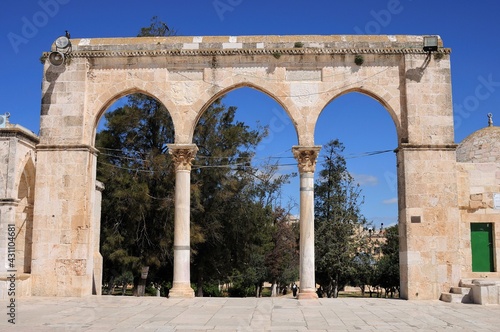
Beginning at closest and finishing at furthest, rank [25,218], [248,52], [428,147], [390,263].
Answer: [428,147] < [248,52] < [25,218] < [390,263]

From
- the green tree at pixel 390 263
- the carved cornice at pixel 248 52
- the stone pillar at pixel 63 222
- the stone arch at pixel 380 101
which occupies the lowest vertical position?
the green tree at pixel 390 263

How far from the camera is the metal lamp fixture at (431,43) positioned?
15.9 metres

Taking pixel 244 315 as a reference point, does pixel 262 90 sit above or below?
above

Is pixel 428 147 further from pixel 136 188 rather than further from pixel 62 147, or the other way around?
pixel 136 188

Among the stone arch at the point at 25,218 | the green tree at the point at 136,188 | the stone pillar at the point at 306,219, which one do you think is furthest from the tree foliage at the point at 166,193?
the stone pillar at the point at 306,219

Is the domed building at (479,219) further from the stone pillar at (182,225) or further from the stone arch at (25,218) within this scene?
the stone arch at (25,218)

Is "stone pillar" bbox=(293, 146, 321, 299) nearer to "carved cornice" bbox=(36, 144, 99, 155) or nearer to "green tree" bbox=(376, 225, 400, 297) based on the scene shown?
"carved cornice" bbox=(36, 144, 99, 155)

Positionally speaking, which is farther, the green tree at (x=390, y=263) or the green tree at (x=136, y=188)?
the green tree at (x=390, y=263)

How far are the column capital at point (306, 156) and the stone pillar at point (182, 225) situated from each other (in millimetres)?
3014

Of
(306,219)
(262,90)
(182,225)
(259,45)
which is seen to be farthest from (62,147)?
(306,219)

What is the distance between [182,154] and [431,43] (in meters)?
7.82

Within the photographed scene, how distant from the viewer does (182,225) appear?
52.1 ft

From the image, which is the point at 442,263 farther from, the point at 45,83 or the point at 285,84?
the point at 45,83

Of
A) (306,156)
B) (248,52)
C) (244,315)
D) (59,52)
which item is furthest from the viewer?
(248,52)
